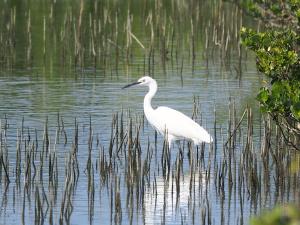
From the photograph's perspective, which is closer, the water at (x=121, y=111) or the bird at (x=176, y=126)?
the water at (x=121, y=111)

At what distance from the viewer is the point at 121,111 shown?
51.5 feet

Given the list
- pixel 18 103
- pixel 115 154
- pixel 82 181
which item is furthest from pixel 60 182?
pixel 18 103

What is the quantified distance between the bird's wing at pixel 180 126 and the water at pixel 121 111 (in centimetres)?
23

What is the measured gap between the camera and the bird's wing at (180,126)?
12.3 m

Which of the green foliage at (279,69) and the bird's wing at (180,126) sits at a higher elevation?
the green foliage at (279,69)

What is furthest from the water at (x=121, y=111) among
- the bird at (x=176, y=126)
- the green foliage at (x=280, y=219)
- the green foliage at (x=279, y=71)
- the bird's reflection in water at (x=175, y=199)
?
the green foliage at (x=280, y=219)

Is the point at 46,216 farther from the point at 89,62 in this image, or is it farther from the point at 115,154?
the point at 89,62

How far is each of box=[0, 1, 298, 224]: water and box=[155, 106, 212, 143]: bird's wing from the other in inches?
9.2

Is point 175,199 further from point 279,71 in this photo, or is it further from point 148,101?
point 148,101

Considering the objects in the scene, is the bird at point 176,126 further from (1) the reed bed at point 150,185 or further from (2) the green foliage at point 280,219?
(2) the green foliage at point 280,219

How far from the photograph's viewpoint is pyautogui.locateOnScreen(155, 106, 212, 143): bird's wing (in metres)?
12.3

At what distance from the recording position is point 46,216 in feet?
30.7

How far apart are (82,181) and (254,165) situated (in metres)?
2.01

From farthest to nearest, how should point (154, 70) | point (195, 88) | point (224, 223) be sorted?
point (154, 70) → point (195, 88) → point (224, 223)
